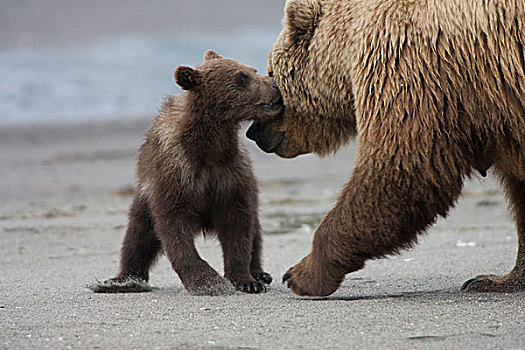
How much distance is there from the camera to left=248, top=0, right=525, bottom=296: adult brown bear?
4.58 metres

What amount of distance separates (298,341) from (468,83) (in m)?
1.75

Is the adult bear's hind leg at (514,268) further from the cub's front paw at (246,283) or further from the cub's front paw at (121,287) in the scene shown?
the cub's front paw at (121,287)

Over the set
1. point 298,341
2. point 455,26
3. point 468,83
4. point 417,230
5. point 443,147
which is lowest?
point 298,341

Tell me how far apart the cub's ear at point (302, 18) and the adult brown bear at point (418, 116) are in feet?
1.37

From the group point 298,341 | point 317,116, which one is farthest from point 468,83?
point 298,341

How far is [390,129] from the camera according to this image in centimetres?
465

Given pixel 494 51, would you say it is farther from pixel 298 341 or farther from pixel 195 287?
pixel 195 287

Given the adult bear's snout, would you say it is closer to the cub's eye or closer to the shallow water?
the cub's eye

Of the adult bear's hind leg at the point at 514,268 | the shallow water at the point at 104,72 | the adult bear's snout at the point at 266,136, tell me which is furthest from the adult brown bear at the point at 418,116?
the shallow water at the point at 104,72

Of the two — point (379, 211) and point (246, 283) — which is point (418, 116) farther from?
point (246, 283)

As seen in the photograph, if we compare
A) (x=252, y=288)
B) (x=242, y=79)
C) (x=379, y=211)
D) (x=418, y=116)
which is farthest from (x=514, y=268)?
(x=242, y=79)

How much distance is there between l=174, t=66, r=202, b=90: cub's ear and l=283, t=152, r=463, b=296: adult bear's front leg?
1599mm

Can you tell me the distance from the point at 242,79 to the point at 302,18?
0.77 m

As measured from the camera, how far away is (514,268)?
562 cm
